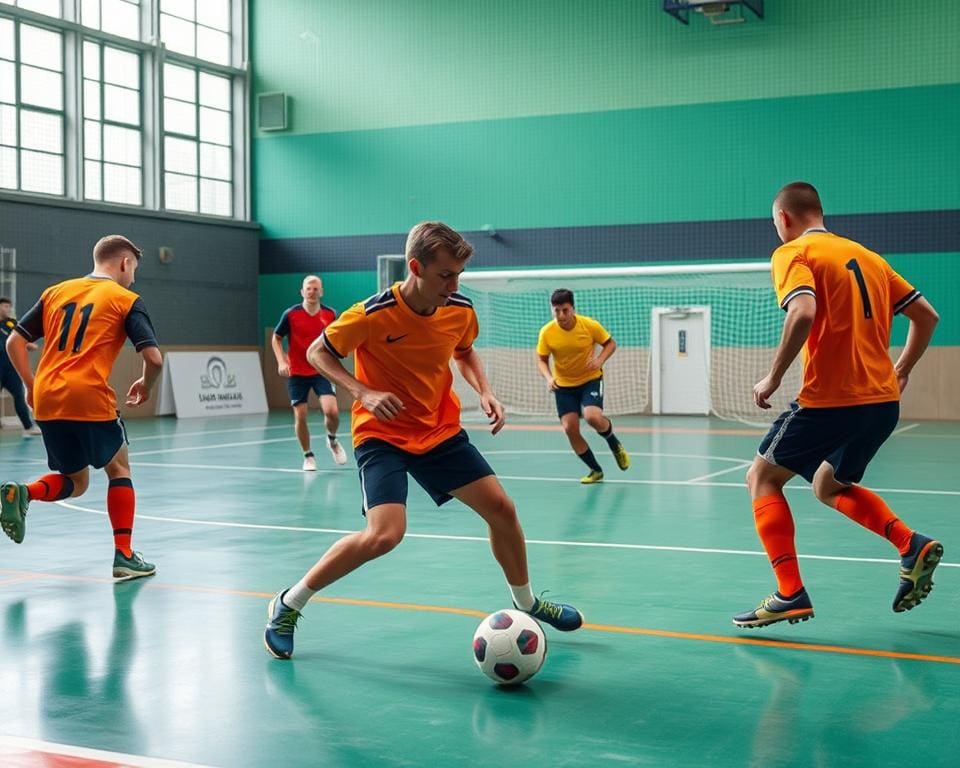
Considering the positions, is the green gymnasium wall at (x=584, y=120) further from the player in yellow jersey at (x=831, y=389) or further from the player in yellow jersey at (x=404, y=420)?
the player in yellow jersey at (x=404, y=420)

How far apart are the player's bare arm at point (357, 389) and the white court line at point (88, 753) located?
154cm

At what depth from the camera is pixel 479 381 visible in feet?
18.0

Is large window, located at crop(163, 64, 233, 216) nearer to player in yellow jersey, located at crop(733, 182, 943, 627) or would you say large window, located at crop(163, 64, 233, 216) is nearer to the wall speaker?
the wall speaker

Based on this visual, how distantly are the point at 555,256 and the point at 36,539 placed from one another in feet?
58.5

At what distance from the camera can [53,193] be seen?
23.7 metres

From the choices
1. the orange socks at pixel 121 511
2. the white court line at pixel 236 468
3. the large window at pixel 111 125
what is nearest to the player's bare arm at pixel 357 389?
the orange socks at pixel 121 511

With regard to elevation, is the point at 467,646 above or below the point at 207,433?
below

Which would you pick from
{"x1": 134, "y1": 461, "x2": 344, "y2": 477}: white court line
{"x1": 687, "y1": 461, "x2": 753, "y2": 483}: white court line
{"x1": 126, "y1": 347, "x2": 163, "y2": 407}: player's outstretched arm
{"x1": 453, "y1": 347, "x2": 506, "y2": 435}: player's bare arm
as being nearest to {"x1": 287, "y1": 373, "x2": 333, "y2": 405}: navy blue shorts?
{"x1": 134, "y1": 461, "x2": 344, "y2": 477}: white court line

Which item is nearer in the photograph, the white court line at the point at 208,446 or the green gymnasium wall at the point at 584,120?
the white court line at the point at 208,446

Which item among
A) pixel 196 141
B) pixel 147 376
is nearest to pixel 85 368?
pixel 147 376

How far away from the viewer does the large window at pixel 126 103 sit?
907 inches

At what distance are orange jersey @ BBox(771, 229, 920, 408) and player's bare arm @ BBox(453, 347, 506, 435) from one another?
4.30ft

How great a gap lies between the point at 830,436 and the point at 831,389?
0.71 ft

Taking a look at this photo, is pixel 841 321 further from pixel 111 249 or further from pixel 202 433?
pixel 202 433
